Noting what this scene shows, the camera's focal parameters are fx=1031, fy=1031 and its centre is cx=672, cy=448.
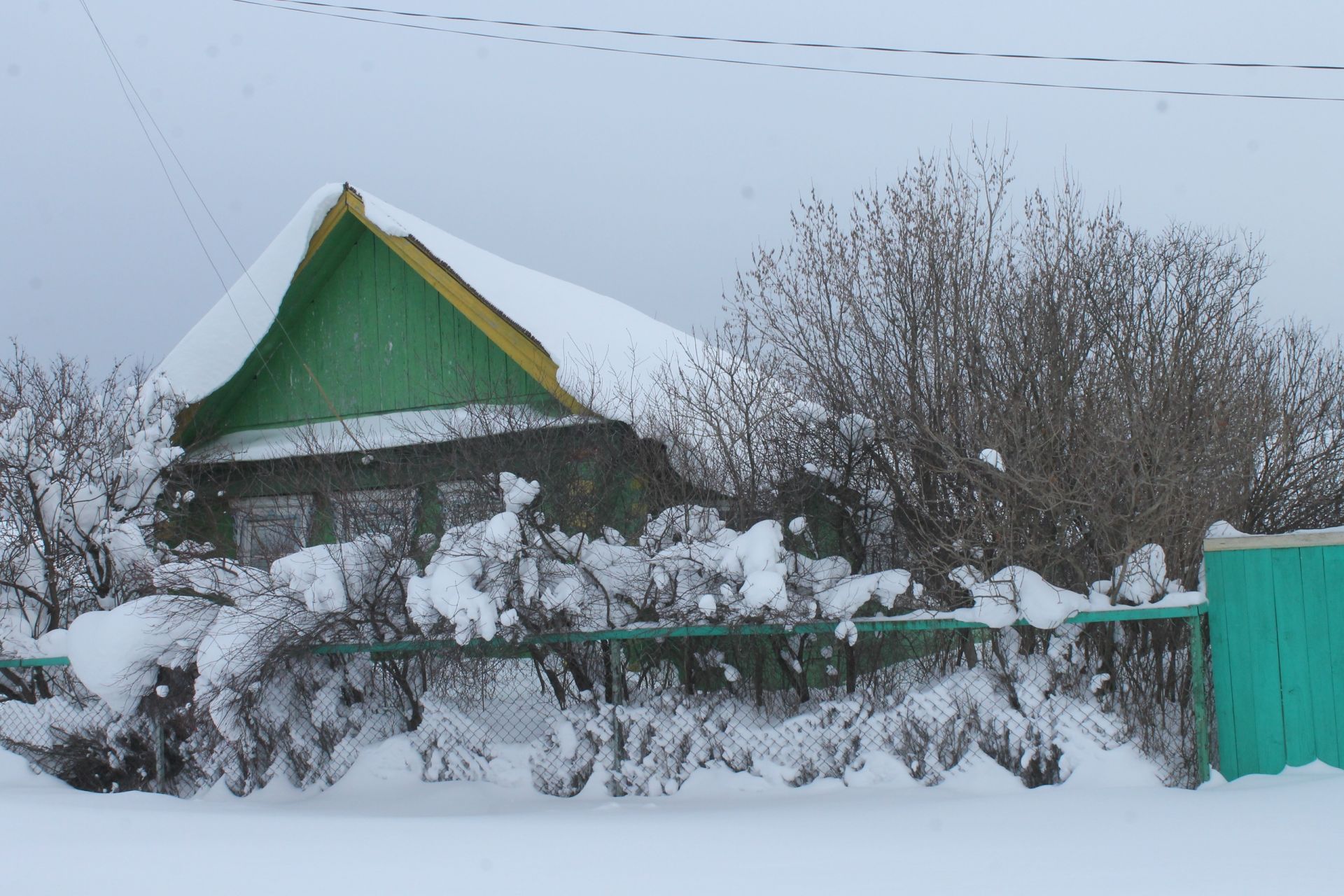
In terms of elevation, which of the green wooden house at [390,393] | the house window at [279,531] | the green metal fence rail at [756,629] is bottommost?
the green metal fence rail at [756,629]

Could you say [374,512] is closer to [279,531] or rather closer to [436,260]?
[279,531]

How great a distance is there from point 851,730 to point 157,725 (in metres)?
4.30

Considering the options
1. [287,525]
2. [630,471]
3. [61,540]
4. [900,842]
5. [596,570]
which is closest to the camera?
[900,842]

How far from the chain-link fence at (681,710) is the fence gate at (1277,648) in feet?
0.64

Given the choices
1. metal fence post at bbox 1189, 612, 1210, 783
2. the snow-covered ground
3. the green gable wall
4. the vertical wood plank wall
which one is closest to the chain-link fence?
metal fence post at bbox 1189, 612, 1210, 783

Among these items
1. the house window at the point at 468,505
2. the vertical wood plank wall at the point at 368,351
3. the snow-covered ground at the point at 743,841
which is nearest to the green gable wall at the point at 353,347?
the vertical wood plank wall at the point at 368,351

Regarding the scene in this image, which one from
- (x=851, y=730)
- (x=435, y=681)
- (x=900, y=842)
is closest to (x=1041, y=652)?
(x=851, y=730)

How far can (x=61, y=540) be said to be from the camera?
27.9 feet

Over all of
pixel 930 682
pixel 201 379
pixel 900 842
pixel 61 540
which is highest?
pixel 201 379

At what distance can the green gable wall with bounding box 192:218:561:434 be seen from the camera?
9.43m

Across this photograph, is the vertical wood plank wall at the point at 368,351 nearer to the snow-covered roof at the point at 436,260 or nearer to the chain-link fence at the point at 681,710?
the snow-covered roof at the point at 436,260

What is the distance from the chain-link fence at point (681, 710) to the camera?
5.44 meters

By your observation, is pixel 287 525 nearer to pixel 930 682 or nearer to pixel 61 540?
pixel 61 540

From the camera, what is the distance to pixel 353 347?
32.7 ft
